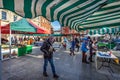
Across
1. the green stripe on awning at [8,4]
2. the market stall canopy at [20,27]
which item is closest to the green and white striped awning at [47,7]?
the green stripe on awning at [8,4]

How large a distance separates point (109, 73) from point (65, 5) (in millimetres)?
5460

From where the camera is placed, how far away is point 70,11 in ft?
9.97

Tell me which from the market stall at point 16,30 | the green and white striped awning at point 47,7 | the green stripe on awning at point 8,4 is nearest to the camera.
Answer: the green stripe on awning at point 8,4

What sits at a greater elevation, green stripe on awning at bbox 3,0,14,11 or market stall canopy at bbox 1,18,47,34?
market stall canopy at bbox 1,18,47,34

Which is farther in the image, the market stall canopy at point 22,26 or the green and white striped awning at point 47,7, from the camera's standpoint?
the market stall canopy at point 22,26

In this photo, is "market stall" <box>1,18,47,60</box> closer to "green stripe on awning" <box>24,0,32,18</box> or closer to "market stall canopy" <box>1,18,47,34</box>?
"market stall canopy" <box>1,18,47,34</box>

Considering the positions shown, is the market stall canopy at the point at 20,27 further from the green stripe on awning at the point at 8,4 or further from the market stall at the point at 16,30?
the green stripe on awning at the point at 8,4

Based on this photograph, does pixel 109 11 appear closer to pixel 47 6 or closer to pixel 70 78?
pixel 47 6

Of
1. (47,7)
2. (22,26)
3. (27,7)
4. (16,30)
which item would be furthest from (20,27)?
(27,7)

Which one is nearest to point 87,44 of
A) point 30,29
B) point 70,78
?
point 70,78

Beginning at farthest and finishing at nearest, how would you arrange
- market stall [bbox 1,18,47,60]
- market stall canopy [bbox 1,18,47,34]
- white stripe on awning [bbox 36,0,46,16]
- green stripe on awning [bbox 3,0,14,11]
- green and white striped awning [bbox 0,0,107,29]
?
market stall [bbox 1,18,47,60] → market stall canopy [bbox 1,18,47,34] → white stripe on awning [bbox 36,0,46,16] → green and white striped awning [bbox 0,0,107,29] → green stripe on awning [bbox 3,0,14,11]

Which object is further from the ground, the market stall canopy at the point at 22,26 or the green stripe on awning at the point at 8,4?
the market stall canopy at the point at 22,26

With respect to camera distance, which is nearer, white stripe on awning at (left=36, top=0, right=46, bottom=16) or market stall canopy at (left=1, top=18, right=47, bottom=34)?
white stripe on awning at (left=36, top=0, right=46, bottom=16)

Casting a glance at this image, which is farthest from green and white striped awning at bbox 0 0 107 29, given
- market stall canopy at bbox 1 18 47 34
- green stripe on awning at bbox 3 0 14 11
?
market stall canopy at bbox 1 18 47 34
